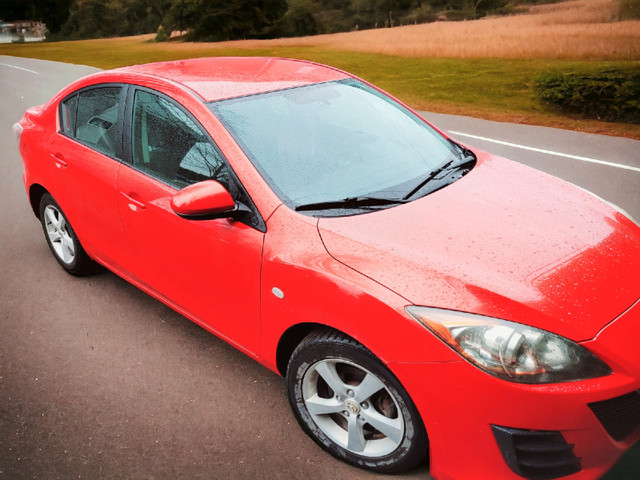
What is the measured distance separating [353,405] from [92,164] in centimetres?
238

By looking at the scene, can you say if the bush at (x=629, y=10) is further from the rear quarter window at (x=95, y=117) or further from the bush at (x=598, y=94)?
the rear quarter window at (x=95, y=117)

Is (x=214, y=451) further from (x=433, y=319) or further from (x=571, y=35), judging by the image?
(x=571, y=35)

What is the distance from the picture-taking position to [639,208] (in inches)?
227

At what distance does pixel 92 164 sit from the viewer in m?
3.88

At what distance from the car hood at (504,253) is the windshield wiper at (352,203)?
7 cm

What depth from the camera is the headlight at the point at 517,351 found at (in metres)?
2.16

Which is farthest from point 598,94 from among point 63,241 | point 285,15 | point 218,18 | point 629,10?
point 285,15

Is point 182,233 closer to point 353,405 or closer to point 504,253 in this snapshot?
point 353,405

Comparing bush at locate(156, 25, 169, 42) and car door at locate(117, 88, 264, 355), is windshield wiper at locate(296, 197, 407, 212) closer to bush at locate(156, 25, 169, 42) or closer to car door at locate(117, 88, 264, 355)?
car door at locate(117, 88, 264, 355)

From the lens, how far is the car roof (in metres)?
3.37

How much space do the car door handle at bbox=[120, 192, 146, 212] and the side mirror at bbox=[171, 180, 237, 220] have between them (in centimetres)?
70

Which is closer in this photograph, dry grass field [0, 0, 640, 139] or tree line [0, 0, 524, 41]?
dry grass field [0, 0, 640, 139]

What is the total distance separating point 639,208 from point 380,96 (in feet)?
10.9

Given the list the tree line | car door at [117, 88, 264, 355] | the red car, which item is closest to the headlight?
the red car
